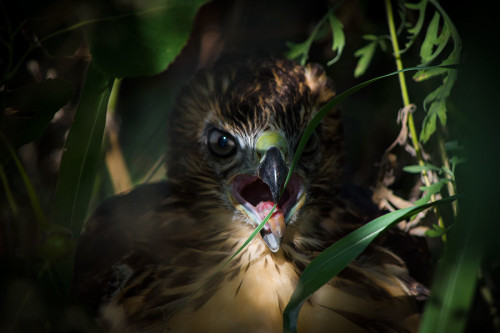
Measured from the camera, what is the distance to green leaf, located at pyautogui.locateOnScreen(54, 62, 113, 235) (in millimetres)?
1485

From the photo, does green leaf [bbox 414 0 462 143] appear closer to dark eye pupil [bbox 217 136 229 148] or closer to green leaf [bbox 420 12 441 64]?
green leaf [bbox 420 12 441 64]

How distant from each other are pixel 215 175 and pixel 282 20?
1.35 meters

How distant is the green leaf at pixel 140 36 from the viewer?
1473mm

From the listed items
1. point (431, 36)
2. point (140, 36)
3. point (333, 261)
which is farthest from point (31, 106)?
point (431, 36)

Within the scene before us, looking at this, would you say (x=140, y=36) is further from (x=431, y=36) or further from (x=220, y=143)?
(x=431, y=36)

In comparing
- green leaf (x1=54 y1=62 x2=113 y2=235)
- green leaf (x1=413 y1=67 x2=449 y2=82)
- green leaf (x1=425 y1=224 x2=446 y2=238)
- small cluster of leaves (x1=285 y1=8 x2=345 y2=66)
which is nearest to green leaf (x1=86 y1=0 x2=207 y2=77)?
green leaf (x1=54 y1=62 x2=113 y2=235)

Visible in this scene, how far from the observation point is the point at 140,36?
1.50 meters

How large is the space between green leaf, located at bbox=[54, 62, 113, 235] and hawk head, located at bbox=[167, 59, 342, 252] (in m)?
0.37

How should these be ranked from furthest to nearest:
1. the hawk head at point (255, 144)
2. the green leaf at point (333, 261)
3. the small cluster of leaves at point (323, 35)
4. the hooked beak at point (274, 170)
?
the small cluster of leaves at point (323, 35) < the hawk head at point (255, 144) < the hooked beak at point (274, 170) < the green leaf at point (333, 261)

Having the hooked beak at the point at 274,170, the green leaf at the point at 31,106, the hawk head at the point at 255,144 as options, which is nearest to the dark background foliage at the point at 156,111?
the green leaf at the point at 31,106

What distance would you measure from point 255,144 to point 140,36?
0.44 metres

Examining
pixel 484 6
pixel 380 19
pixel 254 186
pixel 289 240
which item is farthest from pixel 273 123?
pixel 380 19

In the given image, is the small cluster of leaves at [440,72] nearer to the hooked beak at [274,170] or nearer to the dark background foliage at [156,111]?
the dark background foliage at [156,111]

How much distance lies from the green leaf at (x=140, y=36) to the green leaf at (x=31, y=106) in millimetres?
131
